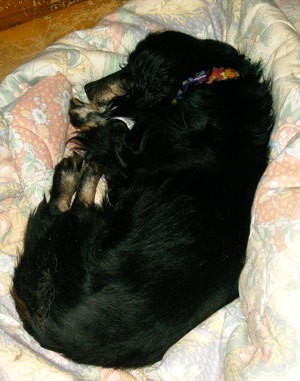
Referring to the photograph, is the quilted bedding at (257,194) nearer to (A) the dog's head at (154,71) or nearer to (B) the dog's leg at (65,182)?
(B) the dog's leg at (65,182)

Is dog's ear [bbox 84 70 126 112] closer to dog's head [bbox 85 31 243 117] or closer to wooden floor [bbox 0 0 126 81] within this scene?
dog's head [bbox 85 31 243 117]

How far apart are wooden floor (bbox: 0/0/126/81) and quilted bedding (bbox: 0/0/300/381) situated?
30cm

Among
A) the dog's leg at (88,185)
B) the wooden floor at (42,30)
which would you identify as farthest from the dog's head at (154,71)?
the wooden floor at (42,30)

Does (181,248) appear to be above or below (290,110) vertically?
below

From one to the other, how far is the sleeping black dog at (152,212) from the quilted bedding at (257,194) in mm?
85

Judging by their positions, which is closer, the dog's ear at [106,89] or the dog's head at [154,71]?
the dog's head at [154,71]

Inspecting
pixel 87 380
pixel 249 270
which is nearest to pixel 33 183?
pixel 87 380

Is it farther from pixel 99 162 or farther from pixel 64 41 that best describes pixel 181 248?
pixel 64 41

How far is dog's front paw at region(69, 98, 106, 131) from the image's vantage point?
223 cm

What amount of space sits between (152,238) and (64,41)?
4.33ft

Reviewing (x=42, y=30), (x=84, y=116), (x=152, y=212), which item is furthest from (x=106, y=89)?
(x=152, y=212)

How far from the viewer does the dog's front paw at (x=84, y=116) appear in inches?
87.7

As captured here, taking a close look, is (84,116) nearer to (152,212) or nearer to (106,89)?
(106,89)

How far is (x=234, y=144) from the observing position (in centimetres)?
183
